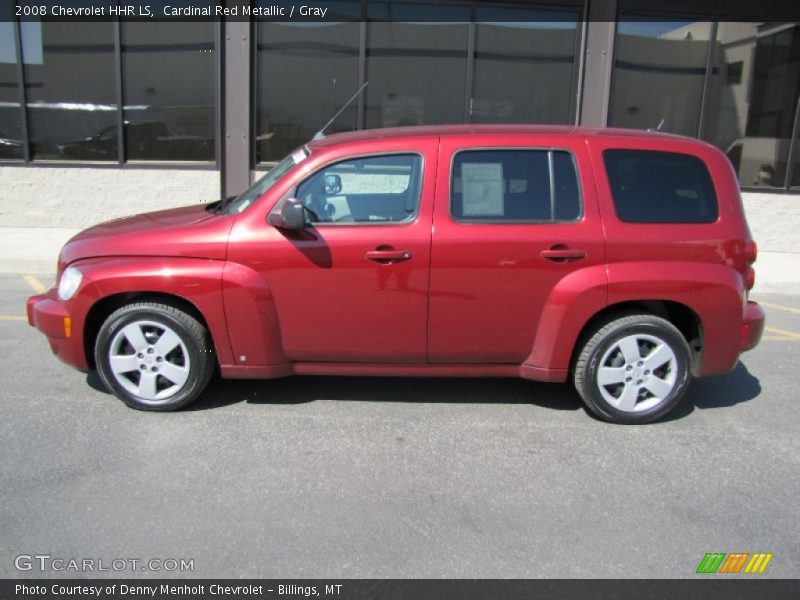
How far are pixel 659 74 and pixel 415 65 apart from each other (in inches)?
164

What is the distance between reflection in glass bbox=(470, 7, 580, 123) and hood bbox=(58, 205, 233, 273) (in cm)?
784

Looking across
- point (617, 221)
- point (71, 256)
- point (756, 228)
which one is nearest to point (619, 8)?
point (756, 228)

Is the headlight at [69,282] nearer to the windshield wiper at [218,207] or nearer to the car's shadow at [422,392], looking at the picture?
the car's shadow at [422,392]

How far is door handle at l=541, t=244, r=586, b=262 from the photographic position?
390 centimetres

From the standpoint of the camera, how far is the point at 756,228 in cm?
1112

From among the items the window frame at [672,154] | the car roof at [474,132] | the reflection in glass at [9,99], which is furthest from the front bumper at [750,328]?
the reflection in glass at [9,99]

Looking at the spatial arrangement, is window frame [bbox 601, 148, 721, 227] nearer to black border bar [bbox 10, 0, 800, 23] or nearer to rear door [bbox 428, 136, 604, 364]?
rear door [bbox 428, 136, 604, 364]

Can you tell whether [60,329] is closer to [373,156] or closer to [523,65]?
Result: [373,156]

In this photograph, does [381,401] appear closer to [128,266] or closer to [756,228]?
[128,266]

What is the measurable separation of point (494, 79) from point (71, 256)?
848 centimetres

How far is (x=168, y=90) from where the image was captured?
1098 cm

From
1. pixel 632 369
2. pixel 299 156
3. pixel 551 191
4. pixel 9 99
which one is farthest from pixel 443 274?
pixel 9 99
